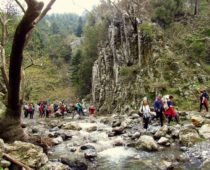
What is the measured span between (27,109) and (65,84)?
3869 centimetres

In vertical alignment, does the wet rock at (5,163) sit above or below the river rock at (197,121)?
below

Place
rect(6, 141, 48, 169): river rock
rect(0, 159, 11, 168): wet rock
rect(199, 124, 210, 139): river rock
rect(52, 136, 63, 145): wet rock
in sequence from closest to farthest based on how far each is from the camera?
rect(0, 159, 11, 168): wet rock
rect(6, 141, 48, 169): river rock
rect(199, 124, 210, 139): river rock
rect(52, 136, 63, 145): wet rock

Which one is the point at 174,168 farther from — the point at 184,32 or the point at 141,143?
the point at 184,32

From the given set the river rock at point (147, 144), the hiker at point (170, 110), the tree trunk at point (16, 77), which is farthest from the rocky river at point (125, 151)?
Answer: the tree trunk at point (16, 77)

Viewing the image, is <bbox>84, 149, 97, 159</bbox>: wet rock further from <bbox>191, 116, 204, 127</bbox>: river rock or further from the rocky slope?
the rocky slope

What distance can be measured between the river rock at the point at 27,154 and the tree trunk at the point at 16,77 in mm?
1345

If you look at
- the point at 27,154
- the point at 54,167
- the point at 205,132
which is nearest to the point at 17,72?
the point at 27,154

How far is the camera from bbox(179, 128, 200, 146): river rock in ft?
46.4

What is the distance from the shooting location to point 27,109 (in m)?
34.3

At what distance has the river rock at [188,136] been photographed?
14.1 meters

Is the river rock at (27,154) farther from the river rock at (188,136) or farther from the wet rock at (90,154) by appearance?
the river rock at (188,136)

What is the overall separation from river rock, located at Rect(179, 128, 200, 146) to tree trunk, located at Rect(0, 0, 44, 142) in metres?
6.61

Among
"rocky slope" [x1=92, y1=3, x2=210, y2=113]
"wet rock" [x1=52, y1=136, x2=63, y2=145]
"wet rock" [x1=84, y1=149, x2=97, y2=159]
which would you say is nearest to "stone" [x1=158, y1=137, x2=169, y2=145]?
"wet rock" [x1=84, y1=149, x2=97, y2=159]

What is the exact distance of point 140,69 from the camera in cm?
3247
